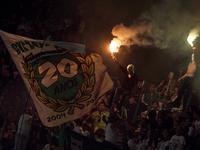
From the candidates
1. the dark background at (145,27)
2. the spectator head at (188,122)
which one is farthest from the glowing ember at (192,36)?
the spectator head at (188,122)

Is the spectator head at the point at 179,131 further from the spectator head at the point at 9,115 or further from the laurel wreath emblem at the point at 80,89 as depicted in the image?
the spectator head at the point at 9,115

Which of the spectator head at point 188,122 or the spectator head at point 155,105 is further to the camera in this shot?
the spectator head at point 155,105

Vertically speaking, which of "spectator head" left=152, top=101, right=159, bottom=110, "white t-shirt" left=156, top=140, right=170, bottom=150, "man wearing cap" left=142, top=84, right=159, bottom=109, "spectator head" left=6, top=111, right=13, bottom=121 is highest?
"man wearing cap" left=142, top=84, right=159, bottom=109

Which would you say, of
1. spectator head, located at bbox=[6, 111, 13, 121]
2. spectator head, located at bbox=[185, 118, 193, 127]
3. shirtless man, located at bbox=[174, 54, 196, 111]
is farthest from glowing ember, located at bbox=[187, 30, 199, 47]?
spectator head, located at bbox=[6, 111, 13, 121]

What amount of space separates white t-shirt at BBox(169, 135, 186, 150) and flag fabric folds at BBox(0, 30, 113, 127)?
1846mm

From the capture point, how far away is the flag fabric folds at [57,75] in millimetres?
6861

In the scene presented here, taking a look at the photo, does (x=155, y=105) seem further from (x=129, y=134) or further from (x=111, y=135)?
(x=111, y=135)

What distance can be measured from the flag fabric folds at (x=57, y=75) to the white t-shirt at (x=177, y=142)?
185 centimetres

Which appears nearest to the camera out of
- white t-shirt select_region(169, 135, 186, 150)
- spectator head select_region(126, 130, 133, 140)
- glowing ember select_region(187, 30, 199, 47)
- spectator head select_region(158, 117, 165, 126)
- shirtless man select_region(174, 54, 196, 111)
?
white t-shirt select_region(169, 135, 186, 150)

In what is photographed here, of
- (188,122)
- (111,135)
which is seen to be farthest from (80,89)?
(188,122)

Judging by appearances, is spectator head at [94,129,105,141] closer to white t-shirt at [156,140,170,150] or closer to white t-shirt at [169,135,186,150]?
white t-shirt at [156,140,170,150]

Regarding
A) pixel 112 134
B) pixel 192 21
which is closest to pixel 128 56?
pixel 192 21

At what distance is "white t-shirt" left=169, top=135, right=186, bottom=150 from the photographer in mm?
6566

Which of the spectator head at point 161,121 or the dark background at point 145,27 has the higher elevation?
the dark background at point 145,27
